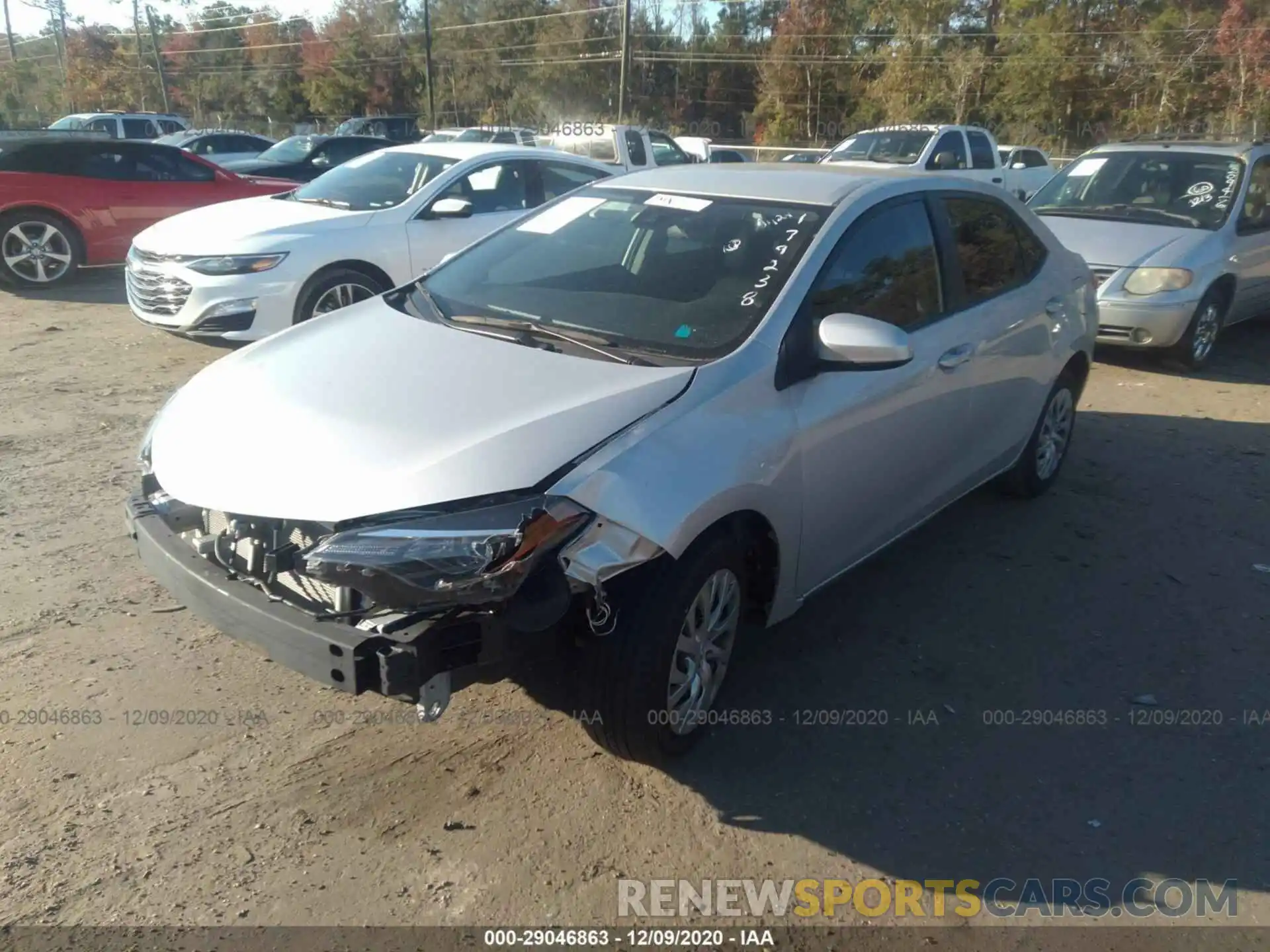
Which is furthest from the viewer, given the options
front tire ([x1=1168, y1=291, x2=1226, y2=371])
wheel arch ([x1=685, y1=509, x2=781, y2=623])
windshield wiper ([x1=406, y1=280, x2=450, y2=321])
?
front tire ([x1=1168, y1=291, x2=1226, y2=371])

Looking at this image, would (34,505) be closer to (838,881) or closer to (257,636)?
(257,636)

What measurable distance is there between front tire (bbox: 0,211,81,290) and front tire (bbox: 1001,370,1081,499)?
10.2 m

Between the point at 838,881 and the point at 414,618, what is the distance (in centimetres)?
138

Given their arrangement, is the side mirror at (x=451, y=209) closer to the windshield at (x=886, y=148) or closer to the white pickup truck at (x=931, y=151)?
the white pickup truck at (x=931, y=151)

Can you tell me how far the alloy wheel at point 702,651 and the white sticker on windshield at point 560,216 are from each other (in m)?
1.87

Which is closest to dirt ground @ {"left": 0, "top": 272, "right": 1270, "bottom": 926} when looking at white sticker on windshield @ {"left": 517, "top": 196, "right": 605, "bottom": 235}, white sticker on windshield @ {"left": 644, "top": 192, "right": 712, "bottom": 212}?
white sticker on windshield @ {"left": 517, "top": 196, "right": 605, "bottom": 235}

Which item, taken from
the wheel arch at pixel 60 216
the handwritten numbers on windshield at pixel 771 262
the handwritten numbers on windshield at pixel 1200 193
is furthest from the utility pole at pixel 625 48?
the handwritten numbers on windshield at pixel 771 262

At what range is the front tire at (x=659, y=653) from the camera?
9.58 feet

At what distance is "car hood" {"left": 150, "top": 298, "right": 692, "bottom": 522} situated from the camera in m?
2.75

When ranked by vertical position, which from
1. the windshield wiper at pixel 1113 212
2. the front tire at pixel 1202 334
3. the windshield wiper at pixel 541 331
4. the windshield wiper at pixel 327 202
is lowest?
the front tire at pixel 1202 334

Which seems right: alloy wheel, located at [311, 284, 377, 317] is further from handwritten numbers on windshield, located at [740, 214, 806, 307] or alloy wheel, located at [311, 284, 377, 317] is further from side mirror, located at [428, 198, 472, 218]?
handwritten numbers on windshield, located at [740, 214, 806, 307]

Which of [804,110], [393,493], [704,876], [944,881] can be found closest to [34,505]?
[393,493]

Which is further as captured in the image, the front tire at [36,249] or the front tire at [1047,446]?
the front tire at [36,249]

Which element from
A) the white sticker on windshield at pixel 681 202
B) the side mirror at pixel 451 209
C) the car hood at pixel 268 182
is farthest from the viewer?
the car hood at pixel 268 182
